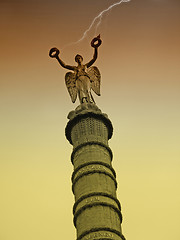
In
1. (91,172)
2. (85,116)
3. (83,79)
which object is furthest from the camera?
(83,79)

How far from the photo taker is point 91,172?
13258mm

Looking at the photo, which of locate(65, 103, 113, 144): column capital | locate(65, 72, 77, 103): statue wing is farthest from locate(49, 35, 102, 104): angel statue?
locate(65, 103, 113, 144): column capital

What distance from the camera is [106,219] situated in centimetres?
1227

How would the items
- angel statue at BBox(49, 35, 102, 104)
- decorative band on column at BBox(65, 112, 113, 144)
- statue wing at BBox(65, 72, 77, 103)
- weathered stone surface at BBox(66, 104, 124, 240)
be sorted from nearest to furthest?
weathered stone surface at BBox(66, 104, 124, 240) < decorative band on column at BBox(65, 112, 113, 144) < angel statue at BBox(49, 35, 102, 104) < statue wing at BBox(65, 72, 77, 103)

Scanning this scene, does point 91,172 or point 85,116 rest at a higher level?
point 85,116

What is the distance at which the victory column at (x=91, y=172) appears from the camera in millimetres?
12219

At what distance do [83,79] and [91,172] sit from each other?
151 inches

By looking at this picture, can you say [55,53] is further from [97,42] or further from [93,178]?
[93,178]

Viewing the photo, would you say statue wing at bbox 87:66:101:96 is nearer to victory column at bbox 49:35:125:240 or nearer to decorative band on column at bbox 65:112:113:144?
victory column at bbox 49:35:125:240

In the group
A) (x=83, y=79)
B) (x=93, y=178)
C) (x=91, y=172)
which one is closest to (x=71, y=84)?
(x=83, y=79)

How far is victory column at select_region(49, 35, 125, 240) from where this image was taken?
1222 cm

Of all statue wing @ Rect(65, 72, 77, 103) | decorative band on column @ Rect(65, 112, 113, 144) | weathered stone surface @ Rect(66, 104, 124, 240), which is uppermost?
statue wing @ Rect(65, 72, 77, 103)

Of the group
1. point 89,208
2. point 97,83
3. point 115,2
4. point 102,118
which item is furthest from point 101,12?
point 89,208

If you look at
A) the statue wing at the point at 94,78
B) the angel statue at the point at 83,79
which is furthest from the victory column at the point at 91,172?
the statue wing at the point at 94,78
